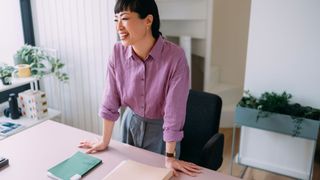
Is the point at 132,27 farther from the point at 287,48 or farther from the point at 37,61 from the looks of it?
the point at 37,61

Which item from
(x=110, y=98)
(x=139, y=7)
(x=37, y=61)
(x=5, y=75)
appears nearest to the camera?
(x=139, y=7)

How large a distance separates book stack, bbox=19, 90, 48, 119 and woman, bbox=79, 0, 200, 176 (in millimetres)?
1077

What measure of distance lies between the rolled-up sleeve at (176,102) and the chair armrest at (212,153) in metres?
0.26

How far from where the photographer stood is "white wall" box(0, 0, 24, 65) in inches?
101

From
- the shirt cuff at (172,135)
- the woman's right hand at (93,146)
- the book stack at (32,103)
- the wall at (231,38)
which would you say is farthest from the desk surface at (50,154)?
the wall at (231,38)

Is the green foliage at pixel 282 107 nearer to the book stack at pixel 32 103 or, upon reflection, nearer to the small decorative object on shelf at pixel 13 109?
the book stack at pixel 32 103

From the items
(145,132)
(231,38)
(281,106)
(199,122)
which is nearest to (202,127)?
Answer: (199,122)

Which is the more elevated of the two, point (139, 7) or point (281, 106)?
point (139, 7)

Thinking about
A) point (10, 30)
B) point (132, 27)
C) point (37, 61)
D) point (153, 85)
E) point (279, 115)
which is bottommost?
point (279, 115)

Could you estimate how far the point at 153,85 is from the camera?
1346mm

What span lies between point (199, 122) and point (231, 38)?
2.25m

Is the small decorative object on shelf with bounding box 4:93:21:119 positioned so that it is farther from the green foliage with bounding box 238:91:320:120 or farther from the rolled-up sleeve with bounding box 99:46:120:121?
the green foliage with bounding box 238:91:320:120

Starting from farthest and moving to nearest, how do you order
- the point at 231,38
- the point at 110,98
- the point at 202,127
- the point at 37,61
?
the point at 231,38 → the point at 37,61 → the point at 202,127 → the point at 110,98

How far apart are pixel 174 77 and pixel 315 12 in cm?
129
